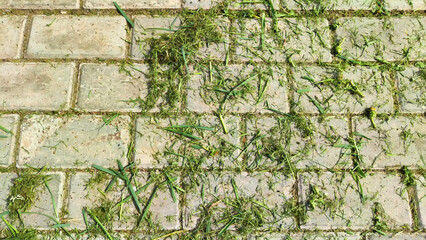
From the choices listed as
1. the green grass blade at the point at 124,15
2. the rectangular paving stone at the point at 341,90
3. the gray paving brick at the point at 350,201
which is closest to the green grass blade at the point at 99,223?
the gray paving brick at the point at 350,201

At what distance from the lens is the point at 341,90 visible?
2.84 metres

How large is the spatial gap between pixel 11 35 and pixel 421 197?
305 centimetres

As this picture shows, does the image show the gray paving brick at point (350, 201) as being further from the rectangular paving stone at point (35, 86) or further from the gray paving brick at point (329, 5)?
the rectangular paving stone at point (35, 86)

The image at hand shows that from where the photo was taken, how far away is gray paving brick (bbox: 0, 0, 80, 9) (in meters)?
3.03

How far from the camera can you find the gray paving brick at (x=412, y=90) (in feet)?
9.21

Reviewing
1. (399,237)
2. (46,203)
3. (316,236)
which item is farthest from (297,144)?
(46,203)

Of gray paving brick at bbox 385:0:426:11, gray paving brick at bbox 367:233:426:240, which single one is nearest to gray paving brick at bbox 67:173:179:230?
gray paving brick at bbox 367:233:426:240

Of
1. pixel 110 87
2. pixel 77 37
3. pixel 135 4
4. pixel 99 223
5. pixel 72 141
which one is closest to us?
pixel 99 223

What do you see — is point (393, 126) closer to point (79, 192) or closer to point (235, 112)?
point (235, 112)

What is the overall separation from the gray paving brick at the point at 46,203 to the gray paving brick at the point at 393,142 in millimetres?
2002

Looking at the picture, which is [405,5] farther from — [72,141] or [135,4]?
[72,141]

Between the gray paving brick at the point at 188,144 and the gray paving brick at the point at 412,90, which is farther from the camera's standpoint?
the gray paving brick at the point at 412,90

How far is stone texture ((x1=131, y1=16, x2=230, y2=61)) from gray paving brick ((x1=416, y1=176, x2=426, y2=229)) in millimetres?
1562

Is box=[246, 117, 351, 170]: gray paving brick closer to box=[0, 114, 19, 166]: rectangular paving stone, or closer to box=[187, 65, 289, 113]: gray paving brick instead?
box=[187, 65, 289, 113]: gray paving brick
